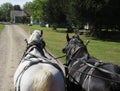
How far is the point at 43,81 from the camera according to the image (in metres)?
5.81

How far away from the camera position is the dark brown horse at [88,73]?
6.24 meters

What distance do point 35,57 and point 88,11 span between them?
1354 inches

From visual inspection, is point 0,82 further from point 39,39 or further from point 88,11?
point 88,11

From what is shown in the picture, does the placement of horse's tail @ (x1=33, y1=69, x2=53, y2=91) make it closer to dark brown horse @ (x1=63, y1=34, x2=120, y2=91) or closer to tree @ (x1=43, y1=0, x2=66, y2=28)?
dark brown horse @ (x1=63, y1=34, x2=120, y2=91)

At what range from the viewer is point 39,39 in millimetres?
8258

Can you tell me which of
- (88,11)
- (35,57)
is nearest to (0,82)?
(35,57)

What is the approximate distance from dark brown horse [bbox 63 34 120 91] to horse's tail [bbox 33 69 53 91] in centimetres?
99

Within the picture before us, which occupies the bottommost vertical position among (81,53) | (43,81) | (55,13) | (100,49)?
(100,49)

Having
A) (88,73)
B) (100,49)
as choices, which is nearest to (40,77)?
(88,73)

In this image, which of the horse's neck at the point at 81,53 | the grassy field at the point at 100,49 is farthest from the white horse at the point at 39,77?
the grassy field at the point at 100,49

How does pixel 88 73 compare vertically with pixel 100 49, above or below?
above

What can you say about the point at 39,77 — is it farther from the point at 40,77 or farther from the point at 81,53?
the point at 81,53

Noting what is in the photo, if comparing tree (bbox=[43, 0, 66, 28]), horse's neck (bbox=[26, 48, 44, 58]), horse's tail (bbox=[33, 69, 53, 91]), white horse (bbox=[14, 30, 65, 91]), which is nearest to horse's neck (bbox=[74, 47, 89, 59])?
horse's neck (bbox=[26, 48, 44, 58])

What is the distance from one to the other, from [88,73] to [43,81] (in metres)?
1.27
